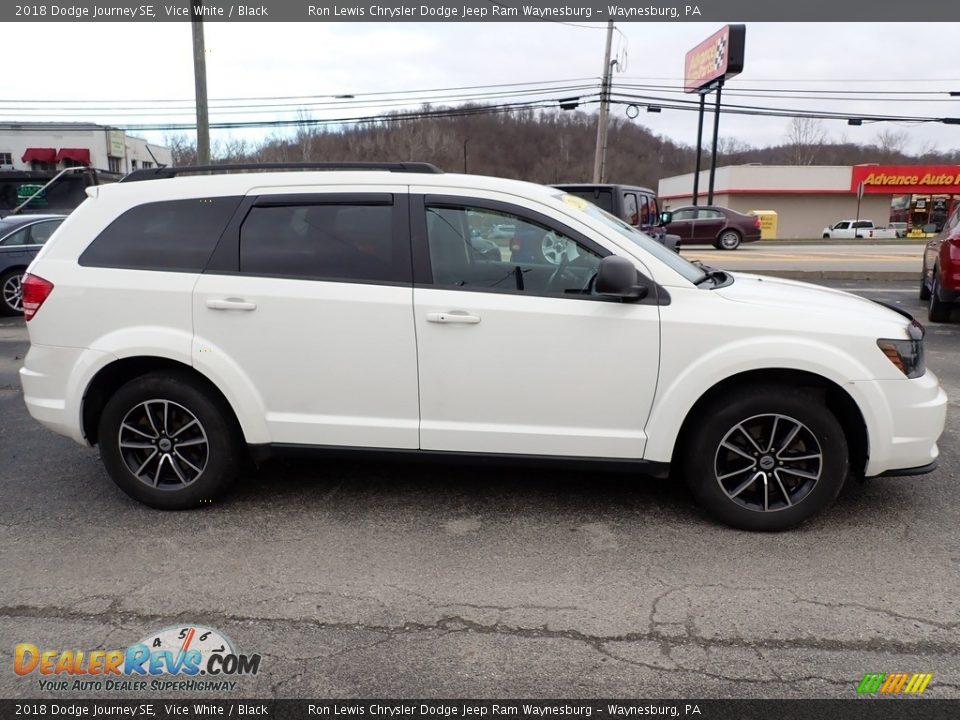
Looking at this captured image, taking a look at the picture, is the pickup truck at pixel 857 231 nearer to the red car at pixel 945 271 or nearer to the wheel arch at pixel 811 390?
the red car at pixel 945 271

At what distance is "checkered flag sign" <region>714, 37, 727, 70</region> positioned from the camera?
38.3 metres

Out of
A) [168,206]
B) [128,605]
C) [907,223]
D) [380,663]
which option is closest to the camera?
[380,663]

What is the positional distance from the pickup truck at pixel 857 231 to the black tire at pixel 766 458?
4649cm

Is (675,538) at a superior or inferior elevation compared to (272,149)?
inferior

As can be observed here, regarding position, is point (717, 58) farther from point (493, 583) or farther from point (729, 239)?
point (493, 583)

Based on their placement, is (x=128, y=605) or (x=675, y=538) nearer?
(x=128, y=605)

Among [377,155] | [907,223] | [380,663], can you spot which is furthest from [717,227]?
[377,155]

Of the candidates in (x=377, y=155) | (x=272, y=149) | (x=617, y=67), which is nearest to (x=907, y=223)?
(x=617, y=67)

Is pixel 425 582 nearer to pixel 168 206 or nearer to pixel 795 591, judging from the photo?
pixel 795 591

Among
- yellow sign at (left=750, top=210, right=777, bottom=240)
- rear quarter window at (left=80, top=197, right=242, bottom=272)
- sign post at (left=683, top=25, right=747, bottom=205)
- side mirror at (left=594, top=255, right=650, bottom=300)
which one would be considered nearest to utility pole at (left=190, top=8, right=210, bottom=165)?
rear quarter window at (left=80, top=197, right=242, bottom=272)

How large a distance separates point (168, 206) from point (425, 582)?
8.16 ft

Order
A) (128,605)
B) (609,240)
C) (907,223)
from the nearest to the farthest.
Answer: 1. (128,605)
2. (609,240)
3. (907,223)

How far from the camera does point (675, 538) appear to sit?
3748mm

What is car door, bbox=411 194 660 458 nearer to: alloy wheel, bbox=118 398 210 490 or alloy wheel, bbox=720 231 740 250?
alloy wheel, bbox=118 398 210 490
